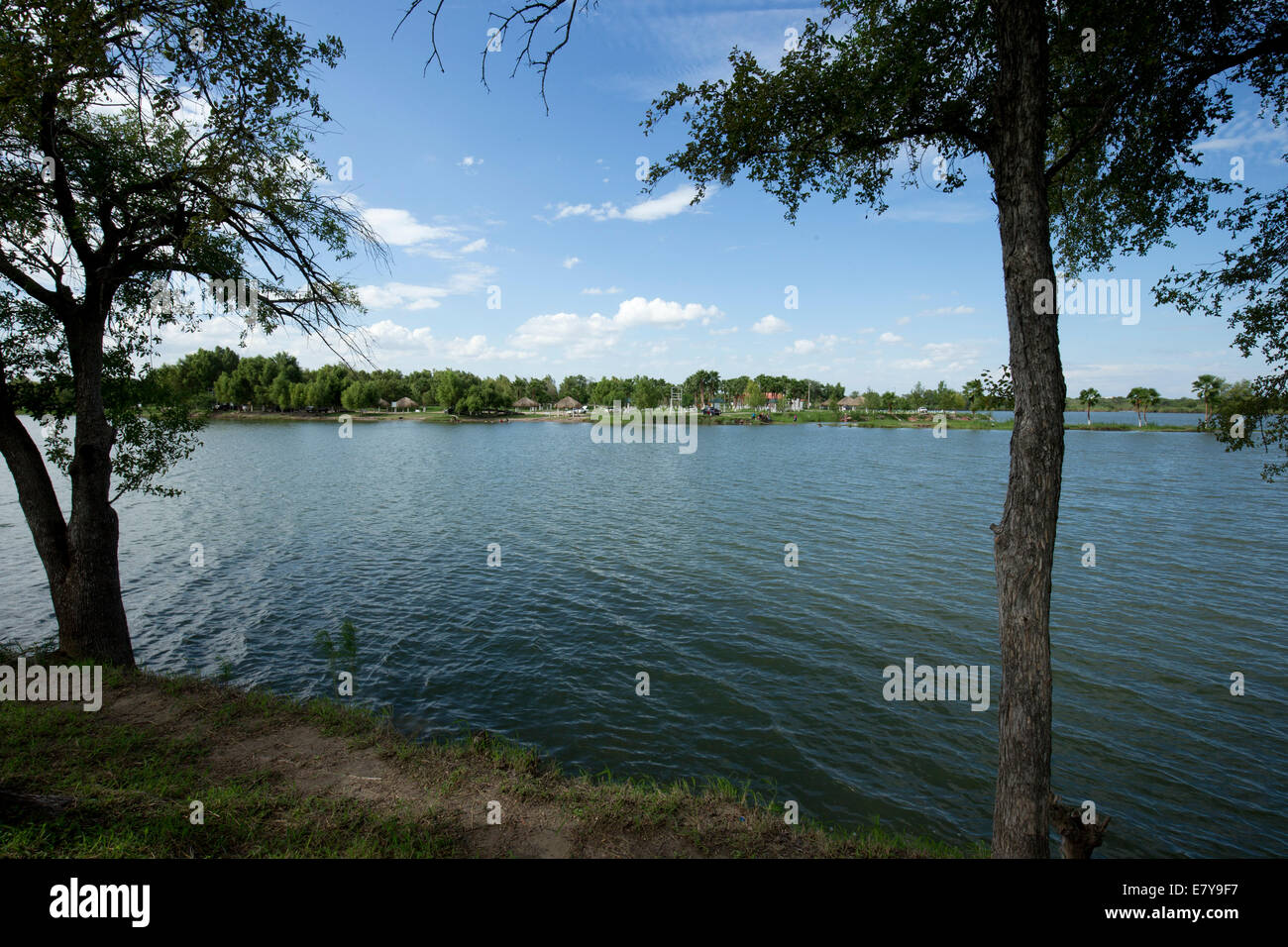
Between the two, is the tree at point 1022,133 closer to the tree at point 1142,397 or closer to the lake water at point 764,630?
the lake water at point 764,630

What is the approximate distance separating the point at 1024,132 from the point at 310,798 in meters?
11.4

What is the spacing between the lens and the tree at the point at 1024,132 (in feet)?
17.7

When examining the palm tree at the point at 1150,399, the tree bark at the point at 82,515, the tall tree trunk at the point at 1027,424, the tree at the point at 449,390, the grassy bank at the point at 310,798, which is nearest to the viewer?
the tall tree trunk at the point at 1027,424

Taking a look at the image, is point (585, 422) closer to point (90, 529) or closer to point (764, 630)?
point (764, 630)

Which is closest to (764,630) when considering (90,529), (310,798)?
(310,798)

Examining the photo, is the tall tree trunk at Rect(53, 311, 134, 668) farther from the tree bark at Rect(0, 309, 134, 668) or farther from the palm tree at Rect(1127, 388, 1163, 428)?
the palm tree at Rect(1127, 388, 1163, 428)

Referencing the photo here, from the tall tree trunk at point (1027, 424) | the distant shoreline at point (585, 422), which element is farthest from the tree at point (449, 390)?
the tall tree trunk at point (1027, 424)

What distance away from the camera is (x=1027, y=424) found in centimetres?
546

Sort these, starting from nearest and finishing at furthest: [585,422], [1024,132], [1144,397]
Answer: [1024,132] → [1144,397] → [585,422]

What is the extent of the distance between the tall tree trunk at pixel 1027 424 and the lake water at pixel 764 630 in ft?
18.1

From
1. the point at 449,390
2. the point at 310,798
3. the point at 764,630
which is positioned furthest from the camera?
the point at 449,390

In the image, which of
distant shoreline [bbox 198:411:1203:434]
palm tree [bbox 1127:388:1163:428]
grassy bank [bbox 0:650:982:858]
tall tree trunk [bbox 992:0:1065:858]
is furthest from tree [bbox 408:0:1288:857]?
palm tree [bbox 1127:388:1163:428]

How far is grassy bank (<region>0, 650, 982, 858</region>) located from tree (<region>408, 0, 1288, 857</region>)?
12.8 ft

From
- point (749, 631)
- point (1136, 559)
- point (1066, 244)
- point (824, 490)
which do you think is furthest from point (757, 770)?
point (824, 490)
